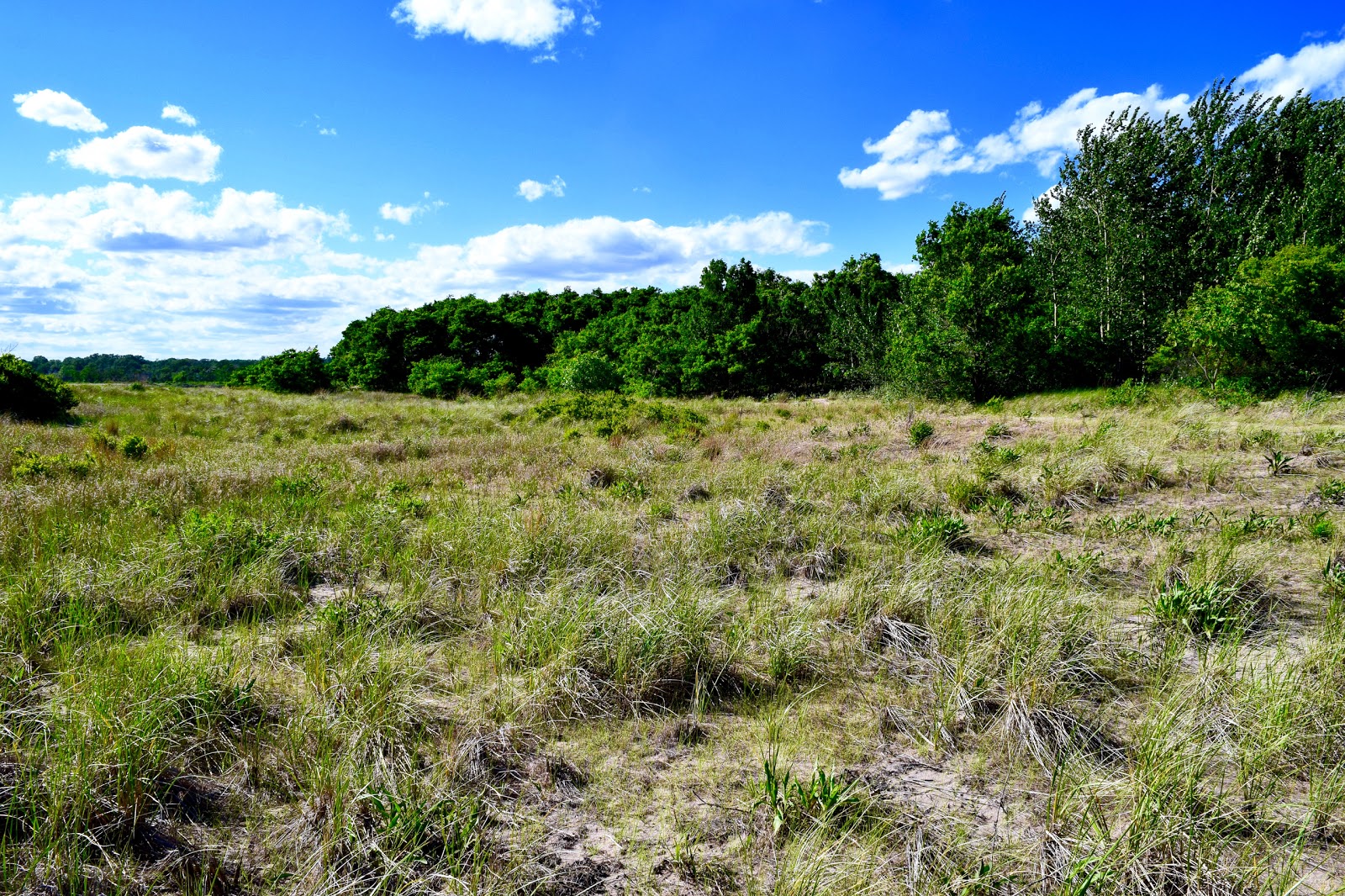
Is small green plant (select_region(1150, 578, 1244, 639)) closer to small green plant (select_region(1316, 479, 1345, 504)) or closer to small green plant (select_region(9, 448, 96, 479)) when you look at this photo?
small green plant (select_region(1316, 479, 1345, 504))

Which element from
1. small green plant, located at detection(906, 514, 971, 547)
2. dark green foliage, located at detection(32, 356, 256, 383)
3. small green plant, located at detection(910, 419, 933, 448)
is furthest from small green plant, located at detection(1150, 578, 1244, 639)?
dark green foliage, located at detection(32, 356, 256, 383)

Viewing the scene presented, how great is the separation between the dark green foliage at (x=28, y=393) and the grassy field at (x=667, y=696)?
13.1 meters

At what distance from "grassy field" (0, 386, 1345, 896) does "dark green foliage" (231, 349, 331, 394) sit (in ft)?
140

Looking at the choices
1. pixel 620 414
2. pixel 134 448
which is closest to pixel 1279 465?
pixel 620 414

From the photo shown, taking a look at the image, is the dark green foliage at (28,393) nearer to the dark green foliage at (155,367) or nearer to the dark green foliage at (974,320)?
the dark green foliage at (974,320)

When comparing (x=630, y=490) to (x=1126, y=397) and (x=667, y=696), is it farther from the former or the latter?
(x=1126, y=397)

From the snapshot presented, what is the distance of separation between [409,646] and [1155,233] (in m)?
32.9

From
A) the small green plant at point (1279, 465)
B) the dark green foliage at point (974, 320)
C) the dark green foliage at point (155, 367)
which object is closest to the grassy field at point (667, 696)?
the small green plant at point (1279, 465)

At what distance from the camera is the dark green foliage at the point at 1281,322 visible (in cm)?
1734

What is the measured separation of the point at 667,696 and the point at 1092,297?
29.3 meters

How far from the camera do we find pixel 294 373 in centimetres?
4412

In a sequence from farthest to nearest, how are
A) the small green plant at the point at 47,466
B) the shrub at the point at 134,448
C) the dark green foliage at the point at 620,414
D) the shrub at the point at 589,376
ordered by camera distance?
the shrub at the point at 589,376 < the dark green foliage at the point at 620,414 < the shrub at the point at 134,448 < the small green plant at the point at 47,466

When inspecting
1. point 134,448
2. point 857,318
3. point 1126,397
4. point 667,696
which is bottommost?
point 667,696

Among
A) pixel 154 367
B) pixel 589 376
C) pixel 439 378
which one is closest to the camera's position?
pixel 589 376
